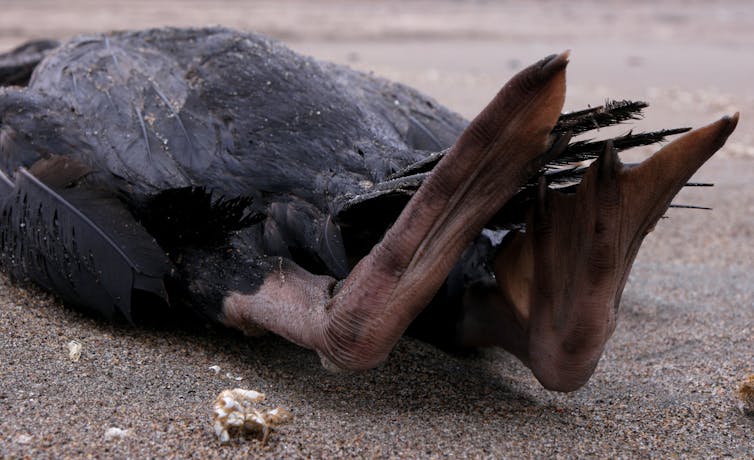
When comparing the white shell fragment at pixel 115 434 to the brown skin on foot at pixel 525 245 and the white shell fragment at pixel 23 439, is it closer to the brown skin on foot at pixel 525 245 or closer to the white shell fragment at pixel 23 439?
the white shell fragment at pixel 23 439

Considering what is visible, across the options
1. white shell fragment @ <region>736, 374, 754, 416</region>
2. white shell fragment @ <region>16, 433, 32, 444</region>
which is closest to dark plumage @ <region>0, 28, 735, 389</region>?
white shell fragment @ <region>736, 374, 754, 416</region>

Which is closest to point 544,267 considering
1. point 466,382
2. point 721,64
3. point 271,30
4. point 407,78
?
point 466,382

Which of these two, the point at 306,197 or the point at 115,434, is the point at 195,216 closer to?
the point at 306,197

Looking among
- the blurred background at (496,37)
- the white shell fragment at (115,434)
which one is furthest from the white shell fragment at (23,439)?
the blurred background at (496,37)

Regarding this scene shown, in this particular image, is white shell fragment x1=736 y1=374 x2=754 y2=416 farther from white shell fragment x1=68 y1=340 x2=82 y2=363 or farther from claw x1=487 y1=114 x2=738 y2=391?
white shell fragment x1=68 y1=340 x2=82 y2=363

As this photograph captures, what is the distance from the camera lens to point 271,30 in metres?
15.8

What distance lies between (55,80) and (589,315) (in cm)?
207

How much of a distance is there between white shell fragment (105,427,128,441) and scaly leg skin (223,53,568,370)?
534 mm

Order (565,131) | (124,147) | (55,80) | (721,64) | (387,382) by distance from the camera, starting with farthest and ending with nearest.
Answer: (721,64), (55,80), (124,147), (387,382), (565,131)

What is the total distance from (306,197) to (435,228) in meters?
0.64

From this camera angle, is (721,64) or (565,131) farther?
(721,64)

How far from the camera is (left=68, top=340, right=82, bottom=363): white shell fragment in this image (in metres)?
2.41

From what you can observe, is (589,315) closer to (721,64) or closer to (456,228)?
(456,228)

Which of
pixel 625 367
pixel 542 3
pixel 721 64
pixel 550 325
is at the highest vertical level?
pixel 550 325
